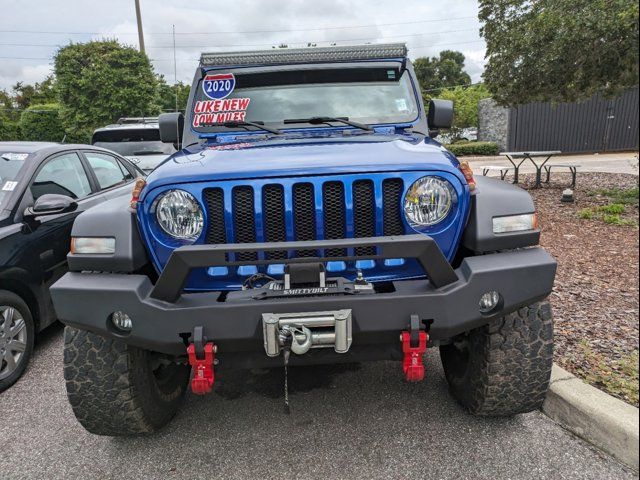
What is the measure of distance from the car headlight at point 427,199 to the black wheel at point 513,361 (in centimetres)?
62

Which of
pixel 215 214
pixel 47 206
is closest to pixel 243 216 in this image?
pixel 215 214

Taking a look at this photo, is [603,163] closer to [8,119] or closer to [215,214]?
[215,214]

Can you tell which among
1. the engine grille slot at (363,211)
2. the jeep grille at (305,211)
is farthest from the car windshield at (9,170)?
the engine grille slot at (363,211)

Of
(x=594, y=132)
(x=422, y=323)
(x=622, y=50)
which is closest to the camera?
(x=422, y=323)

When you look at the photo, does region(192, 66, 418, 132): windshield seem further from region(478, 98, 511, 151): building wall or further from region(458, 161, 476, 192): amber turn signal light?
region(478, 98, 511, 151): building wall

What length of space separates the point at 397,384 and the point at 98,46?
17.5 m

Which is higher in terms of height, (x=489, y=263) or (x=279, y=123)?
(x=279, y=123)

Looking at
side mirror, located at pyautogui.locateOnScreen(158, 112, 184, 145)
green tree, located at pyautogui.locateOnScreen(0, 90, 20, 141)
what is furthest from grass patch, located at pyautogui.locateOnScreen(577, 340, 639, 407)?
green tree, located at pyautogui.locateOnScreen(0, 90, 20, 141)

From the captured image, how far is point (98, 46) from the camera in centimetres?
1666

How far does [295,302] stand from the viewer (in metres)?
1.97

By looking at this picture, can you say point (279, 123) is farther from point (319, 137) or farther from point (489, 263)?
point (489, 263)

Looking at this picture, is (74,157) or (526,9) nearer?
(74,157)

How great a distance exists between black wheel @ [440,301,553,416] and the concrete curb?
0.23 metres

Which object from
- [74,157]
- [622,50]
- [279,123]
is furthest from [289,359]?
[622,50]
